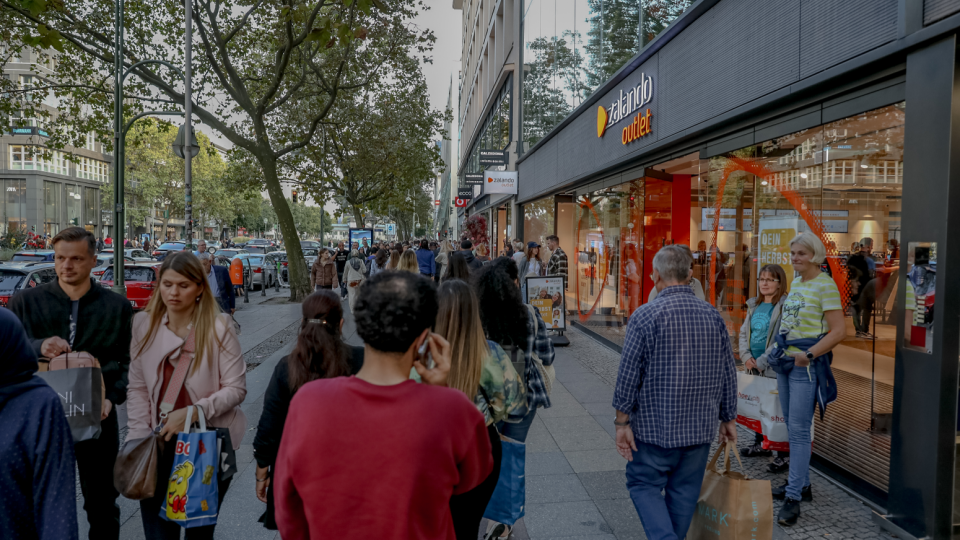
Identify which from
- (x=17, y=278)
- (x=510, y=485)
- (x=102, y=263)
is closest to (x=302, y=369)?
(x=510, y=485)

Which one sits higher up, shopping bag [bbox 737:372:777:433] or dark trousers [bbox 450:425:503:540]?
dark trousers [bbox 450:425:503:540]

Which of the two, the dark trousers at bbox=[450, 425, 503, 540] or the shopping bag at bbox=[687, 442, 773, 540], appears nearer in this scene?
the dark trousers at bbox=[450, 425, 503, 540]

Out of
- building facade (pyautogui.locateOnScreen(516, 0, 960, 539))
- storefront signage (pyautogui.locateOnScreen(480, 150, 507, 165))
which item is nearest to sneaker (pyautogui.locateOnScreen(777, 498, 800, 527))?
building facade (pyautogui.locateOnScreen(516, 0, 960, 539))

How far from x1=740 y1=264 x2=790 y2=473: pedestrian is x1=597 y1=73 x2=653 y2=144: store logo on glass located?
4521mm

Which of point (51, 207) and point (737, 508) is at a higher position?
point (51, 207)

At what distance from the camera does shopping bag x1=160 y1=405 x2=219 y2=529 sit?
8.30ft

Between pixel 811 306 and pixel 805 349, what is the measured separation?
31cm

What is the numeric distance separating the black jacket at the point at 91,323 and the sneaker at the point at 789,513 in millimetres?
4159

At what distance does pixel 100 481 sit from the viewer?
3229mm

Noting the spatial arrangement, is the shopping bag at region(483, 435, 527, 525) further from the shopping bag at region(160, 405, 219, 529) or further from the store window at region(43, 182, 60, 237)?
the store window at region(43, 182, 60, 237)

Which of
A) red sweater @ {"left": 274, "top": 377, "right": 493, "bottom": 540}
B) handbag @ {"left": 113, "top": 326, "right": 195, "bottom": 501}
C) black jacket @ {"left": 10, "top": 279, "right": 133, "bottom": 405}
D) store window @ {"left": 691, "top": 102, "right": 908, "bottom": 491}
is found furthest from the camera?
store window @ {"left": 691, "top": 102, "right": 908, "bottom": 491}

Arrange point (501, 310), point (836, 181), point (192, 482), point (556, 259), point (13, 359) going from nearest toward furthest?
point (13, 359) < point (192, 482) < point (501, 310) < point (836, 181) < point (556, 259)

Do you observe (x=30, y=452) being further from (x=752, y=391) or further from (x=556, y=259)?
(x=556, y=259)

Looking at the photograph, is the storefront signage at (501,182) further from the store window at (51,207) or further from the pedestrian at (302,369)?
the store window at (51,207)
